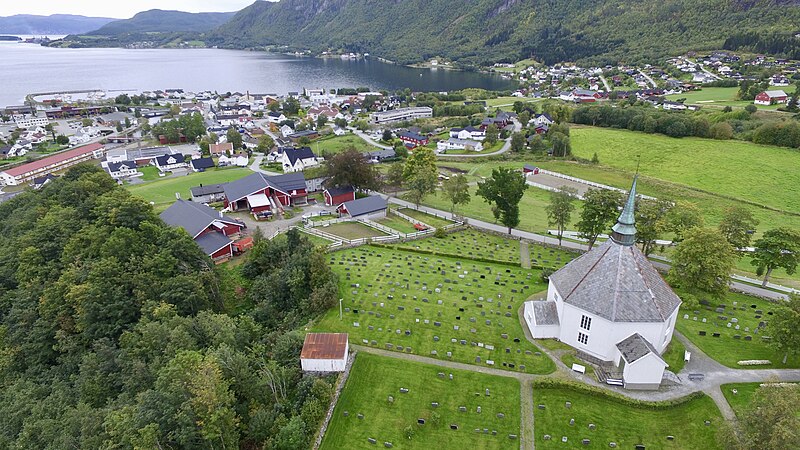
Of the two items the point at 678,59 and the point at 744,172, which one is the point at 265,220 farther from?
the point at 678,59

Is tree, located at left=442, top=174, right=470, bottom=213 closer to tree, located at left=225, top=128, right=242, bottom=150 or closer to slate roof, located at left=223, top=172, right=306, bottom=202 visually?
slate roof, located at left=223, top=172, right=306, bottom=202

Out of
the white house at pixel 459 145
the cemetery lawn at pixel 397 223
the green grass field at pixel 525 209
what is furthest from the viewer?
the white house at pixel 459 145

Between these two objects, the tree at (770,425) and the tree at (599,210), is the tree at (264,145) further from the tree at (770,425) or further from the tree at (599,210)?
the tree at (770,425)

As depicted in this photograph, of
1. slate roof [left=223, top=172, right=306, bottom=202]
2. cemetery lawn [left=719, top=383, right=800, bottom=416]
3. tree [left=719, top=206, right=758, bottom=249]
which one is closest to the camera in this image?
cemetery lawn [left=719, top=383, right=800, bottom=416]

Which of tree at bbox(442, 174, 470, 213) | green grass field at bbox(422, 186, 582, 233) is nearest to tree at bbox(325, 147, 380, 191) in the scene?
green grass field at bbox(422, 186, 582, 233)

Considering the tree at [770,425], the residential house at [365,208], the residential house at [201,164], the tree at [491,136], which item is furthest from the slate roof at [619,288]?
the residential house at [201,164]

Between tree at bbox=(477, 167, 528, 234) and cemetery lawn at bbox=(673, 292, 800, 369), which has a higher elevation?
tree at bbox=(477, 167, 528, 234)

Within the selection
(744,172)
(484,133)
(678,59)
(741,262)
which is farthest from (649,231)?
(678,59)

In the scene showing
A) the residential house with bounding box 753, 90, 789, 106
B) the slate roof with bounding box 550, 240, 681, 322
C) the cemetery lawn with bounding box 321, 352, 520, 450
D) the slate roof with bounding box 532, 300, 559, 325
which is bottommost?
the cemetery lawn with bounding box 321, 352, 520, 450
